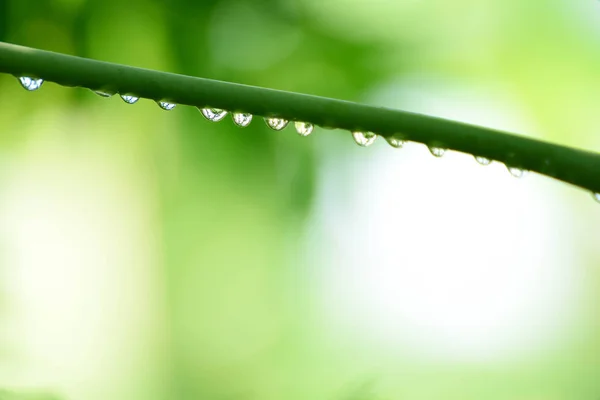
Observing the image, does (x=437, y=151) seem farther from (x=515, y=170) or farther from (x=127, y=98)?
(x=127, y=98)

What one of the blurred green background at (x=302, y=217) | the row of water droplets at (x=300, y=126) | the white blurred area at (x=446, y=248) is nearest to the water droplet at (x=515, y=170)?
the row of water droplets at (x=300, y=126)

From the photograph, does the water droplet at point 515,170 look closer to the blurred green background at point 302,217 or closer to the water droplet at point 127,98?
the water droplet at point 127,98

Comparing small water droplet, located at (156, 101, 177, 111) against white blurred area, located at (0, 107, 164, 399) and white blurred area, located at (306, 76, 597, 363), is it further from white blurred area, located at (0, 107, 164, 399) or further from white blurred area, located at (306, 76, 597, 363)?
white blurred area, located at (306, 76, 597, 363)

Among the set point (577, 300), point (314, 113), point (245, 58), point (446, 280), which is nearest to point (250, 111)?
point (314, 113)

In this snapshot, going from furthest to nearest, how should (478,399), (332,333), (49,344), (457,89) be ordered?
(457,89) < (332,333) < (478,399) < (49,344)

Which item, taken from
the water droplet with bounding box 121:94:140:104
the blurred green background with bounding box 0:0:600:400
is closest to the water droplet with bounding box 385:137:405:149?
the water droplet with bounding box 121:94:140:104

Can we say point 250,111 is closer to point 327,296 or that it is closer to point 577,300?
point 327,296

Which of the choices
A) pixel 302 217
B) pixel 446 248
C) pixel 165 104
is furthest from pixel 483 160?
pixel 446 248
